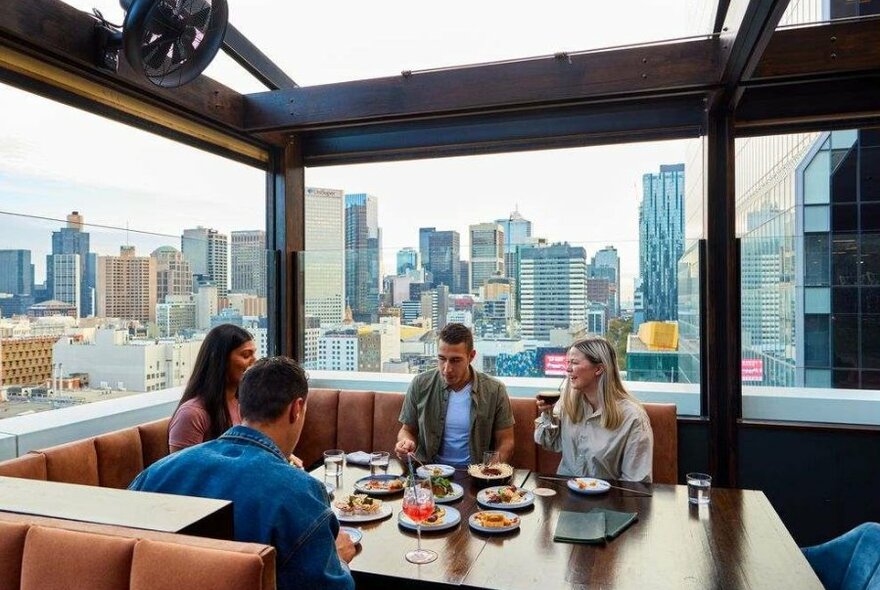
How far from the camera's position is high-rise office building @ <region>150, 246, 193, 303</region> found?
332 centimetres

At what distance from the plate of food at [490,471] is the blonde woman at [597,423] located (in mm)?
396

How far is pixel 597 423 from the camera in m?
2.65

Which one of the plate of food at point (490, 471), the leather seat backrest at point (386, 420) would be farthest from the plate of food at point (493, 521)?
the leather seat backrest at point (386, 420)

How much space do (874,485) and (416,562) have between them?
2888 millimetres

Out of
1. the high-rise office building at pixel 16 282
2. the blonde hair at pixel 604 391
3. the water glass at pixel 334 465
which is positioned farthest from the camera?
the blonde hair at pixel 604 391

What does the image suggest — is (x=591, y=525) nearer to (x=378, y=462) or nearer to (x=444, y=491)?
(x=444, y=491)

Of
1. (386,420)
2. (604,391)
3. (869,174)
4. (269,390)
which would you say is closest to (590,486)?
(604,391)

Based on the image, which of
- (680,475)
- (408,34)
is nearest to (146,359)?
(408,34)

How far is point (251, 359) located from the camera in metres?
2.71

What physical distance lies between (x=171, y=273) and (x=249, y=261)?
2.36 feet

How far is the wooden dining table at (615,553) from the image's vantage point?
1.54 meters

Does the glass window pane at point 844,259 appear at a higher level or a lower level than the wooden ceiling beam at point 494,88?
lower

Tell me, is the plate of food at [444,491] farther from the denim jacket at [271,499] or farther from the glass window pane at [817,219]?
the glass window pane at [817,219]

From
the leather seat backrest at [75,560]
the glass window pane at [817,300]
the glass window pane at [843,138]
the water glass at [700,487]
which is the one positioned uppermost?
the glass window pane at [843,138]
